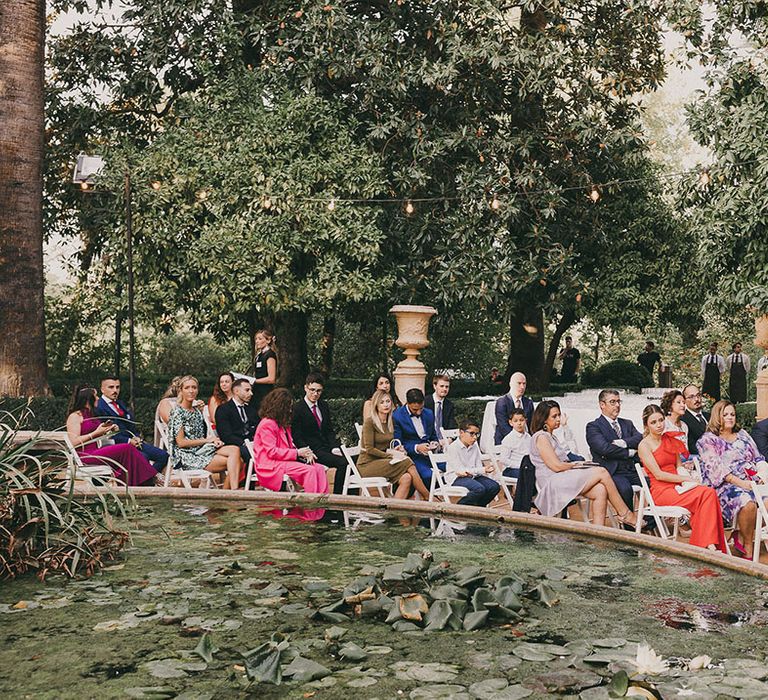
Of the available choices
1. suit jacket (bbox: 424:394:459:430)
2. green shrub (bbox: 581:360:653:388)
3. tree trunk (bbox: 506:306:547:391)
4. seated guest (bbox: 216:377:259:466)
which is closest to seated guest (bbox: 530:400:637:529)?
suit jacket (bbox: 424:394:459:430)

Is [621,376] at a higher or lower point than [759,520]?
higher

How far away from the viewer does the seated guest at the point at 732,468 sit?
7820 mm

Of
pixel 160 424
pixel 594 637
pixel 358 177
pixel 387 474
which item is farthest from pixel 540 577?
pixel 358 177

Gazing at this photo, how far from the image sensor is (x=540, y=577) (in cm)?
553

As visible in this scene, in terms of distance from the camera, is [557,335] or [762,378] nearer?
[762,378]

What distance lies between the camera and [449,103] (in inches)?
675

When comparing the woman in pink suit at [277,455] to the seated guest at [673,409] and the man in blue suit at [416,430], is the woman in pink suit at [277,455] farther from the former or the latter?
the seated guest at [673,409]

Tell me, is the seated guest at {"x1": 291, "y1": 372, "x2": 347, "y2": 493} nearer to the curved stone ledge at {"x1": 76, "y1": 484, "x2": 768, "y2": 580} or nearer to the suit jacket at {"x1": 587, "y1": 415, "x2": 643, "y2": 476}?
the curved stone ledge at {"x1": 76, "y1": 484, "x2": 768, "y2": 580}

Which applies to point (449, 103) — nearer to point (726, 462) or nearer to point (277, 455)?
point (277, 455)

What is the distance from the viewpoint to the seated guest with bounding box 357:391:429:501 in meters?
9.59

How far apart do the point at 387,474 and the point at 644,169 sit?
11467 millimetres

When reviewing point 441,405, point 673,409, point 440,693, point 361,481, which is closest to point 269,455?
point 361,481

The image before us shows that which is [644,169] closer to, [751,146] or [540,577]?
[751,146]

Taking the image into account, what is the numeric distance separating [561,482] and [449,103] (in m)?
10.2
